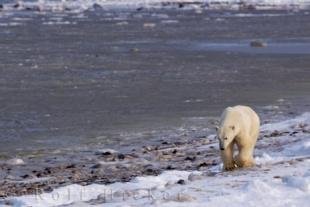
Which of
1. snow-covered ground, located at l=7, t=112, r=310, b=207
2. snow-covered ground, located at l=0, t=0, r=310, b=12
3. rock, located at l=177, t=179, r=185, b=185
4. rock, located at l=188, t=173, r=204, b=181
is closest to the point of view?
snow-covered ground, located at l=7, t=112, r=310, b=207

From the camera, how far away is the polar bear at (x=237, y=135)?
30.3 ft

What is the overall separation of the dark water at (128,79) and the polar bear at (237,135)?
440 cm

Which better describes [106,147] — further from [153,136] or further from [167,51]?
[167,51]

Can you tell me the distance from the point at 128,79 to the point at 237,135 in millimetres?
12415

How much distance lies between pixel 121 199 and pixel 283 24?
39.0m

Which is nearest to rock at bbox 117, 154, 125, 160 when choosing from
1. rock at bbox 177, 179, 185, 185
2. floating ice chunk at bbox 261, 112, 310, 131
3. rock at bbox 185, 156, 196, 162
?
rock at bbox 185, 156, 196, 162

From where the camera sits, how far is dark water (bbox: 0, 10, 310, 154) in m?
15.5

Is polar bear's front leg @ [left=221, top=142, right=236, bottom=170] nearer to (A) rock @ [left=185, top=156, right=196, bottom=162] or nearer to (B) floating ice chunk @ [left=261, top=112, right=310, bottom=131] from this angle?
(A) rock @ [left=185, top=156, right=196, bottom=162]

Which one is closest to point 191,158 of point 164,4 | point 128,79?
point 128,79

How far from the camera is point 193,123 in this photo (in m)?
15.5

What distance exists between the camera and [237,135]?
30.9ft

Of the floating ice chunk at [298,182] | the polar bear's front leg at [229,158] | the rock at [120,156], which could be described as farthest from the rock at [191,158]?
the floating ice chunk at [298,182]

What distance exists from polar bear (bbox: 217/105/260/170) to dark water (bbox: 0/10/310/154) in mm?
4403

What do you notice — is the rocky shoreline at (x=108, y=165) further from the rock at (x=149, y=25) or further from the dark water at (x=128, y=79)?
A: the rock at (x=149, y=25)
